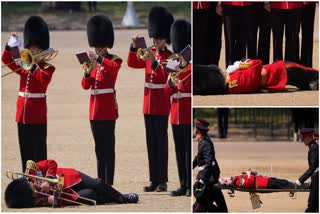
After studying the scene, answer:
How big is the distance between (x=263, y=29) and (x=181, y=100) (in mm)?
763

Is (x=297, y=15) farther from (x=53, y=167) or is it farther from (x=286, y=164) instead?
(x=286, y=164)

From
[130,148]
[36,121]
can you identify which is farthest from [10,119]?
[36,121]

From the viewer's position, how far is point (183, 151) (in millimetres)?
9984

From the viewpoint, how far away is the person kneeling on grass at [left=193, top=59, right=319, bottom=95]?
9.70m

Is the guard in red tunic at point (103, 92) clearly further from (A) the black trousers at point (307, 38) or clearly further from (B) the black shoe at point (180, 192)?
(A) the black trousers at point (307, 38)

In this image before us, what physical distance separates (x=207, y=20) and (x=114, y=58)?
25.5 inches

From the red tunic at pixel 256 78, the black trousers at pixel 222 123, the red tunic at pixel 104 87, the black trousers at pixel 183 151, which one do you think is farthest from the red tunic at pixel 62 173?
the black trousers at pixel 222 123

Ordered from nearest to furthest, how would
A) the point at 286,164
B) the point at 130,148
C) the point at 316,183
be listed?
the point at 316,183 < the point at 130,148 < the point at 286,164

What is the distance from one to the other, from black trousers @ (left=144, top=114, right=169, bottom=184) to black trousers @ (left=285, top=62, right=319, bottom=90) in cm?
85

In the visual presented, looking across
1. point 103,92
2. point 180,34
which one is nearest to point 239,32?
point 180,34

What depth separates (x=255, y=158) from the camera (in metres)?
13.9

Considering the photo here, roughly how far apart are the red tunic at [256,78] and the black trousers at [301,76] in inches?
2.5

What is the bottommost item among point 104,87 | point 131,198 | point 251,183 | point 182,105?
point 131,198

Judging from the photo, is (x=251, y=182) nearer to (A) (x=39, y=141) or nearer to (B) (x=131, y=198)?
(B) (x=131, y=198)
